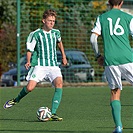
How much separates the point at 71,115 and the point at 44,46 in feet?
3.97

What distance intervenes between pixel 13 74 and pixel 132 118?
39.6ft

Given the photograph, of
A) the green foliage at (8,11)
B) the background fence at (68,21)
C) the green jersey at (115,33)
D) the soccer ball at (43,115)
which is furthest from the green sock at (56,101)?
the green foliage at (8,11)

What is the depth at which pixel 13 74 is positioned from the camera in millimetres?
22531

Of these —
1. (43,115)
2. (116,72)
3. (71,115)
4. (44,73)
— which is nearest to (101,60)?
(116,72)

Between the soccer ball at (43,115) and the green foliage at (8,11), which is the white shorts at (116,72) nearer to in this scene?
the soccer ball at (43,115)

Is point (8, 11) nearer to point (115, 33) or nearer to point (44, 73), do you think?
point (44, 73)

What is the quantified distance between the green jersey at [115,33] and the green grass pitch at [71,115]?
3.44ft

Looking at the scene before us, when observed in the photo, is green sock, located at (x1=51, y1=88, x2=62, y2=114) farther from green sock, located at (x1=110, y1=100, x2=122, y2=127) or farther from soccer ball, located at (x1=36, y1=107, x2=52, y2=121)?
green sock, located at (x1=110, y1=100, x2=122, y2=127)

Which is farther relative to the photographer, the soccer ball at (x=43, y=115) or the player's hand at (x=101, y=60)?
the soccer ball at (x=43, y=115)

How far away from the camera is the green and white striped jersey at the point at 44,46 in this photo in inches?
440

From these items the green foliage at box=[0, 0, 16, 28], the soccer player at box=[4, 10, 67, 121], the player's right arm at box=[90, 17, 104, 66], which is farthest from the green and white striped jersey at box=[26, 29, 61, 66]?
the green foliage at box=[0, 0, 16, 28]

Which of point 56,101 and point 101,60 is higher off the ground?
point 101,60

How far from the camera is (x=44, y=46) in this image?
36.8ft

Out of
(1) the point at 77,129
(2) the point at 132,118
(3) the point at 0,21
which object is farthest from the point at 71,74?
(1) the point at 77,129
